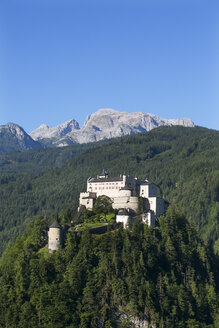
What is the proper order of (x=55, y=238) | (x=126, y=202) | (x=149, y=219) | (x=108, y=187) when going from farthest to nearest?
(x=108, y=187) < (x=126, y=202) < (x=149, y=219) < (x=55, y=238)

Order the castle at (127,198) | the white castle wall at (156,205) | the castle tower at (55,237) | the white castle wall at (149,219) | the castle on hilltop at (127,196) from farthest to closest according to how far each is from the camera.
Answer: the white castle wall at (156,205)
the castle on hilltop at (127,196)
the castle at (127,198)
the white castle wall at (149,219)
the castle tower at (55,237)

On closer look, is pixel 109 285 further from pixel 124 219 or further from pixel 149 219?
pixel 149 219

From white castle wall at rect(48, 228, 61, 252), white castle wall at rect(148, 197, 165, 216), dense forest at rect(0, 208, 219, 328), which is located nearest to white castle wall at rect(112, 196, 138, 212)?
white castle wall at rect(148, 197, 165, 216)

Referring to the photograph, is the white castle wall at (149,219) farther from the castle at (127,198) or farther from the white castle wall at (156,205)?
the white castle wall at (156,205)

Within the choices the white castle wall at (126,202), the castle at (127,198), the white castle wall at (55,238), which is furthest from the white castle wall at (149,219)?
the white castle wall at (55,238)

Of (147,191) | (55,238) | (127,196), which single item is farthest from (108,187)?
(55,238)

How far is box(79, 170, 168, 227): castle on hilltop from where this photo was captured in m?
122

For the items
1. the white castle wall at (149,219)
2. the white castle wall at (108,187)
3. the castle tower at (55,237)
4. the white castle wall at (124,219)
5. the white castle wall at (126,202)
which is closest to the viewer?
the castle tower at (55,237)

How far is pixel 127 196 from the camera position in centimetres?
12762

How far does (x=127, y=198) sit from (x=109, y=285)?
27.3 metres

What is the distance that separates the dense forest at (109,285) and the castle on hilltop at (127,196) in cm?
535

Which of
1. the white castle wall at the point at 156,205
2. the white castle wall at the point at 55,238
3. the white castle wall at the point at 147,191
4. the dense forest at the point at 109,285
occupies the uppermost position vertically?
the white castle wall at the point at 147,191

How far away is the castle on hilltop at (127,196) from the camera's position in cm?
12170

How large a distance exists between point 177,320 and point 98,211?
31.4 meters
